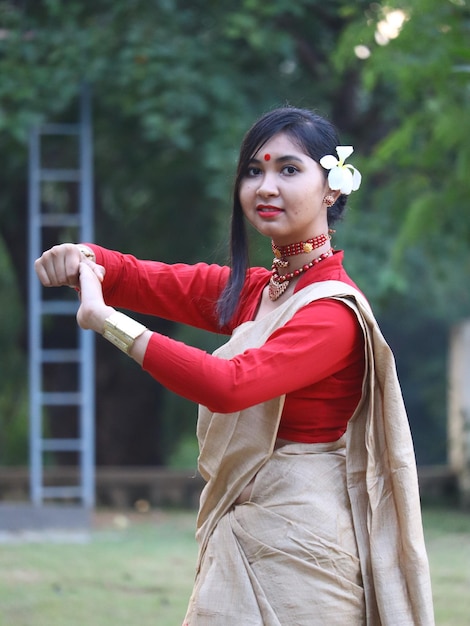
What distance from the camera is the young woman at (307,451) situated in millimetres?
2633

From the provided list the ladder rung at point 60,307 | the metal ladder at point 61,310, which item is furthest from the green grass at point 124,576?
the ladder rung at point 60,307

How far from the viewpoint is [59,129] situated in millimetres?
10219

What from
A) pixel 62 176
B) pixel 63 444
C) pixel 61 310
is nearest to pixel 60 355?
pixel 63 444

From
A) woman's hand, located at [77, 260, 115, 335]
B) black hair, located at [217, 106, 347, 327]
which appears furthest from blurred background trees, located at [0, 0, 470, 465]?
woman's hand, located at [77, 260, 115, 335]

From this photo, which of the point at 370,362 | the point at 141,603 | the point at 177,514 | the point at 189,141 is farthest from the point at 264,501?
the point at 177,514

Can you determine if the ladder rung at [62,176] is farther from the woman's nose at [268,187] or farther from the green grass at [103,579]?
the woman's nose at [268,187]

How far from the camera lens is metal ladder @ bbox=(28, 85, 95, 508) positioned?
32.7ft

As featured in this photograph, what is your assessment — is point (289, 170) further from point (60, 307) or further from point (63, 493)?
point (60, 307)

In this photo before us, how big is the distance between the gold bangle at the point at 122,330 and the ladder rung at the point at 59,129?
7944 millimetres

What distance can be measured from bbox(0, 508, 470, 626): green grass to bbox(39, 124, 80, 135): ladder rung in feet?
11.3

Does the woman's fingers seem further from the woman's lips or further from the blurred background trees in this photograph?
the blurred background trees

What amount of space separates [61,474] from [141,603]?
18.3ft

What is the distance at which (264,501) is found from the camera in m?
2.70

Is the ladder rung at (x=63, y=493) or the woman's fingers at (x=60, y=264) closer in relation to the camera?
the woman's fingers at (x=60, y=264)
